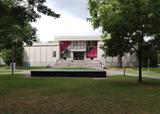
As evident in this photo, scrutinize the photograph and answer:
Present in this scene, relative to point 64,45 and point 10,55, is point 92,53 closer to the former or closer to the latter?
point 64,45

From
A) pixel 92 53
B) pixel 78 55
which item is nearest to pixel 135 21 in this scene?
pixel 92 53

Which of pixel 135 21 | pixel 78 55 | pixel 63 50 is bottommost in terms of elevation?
pixel 78 55

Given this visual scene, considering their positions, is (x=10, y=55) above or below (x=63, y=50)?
below

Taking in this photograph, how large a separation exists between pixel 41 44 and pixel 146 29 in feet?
252

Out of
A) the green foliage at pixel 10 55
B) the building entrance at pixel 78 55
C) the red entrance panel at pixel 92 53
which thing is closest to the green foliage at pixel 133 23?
the green foliage at pixel 10 55

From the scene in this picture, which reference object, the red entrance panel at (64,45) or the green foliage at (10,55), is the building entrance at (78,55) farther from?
the green foliage at (10,55)

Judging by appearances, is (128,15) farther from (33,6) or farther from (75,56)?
(75,56)

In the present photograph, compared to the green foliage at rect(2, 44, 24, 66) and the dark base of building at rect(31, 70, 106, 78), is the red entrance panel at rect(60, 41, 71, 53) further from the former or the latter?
the dark base of building at rect(31, 70, 106, 78)

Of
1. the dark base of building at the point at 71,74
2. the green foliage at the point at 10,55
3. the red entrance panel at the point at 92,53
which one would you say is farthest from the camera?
the red entrance panel at the point at 92,53

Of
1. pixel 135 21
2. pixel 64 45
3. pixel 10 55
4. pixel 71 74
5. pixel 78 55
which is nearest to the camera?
pixel 135 21

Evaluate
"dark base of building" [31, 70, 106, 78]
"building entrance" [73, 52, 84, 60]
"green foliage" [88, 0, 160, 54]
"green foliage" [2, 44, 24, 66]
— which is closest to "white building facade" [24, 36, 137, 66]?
"building entrance" [73, 52, 84, 60]

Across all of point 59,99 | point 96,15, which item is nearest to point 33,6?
point 59,99

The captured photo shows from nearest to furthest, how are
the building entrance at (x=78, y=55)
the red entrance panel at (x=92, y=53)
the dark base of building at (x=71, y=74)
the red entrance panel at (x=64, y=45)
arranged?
the dark base of building at (x=71, y=74) < the red entrance panel at (x=92, y=53) < the red entrance panel at (x=64, y=45) < the building entrance at (x=78, y=55)

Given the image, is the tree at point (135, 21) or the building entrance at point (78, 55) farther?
the building entrance at point (78, 55)
